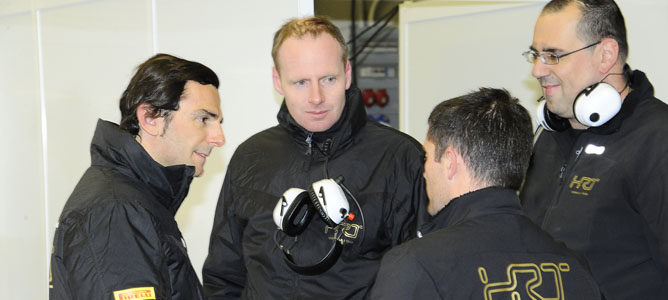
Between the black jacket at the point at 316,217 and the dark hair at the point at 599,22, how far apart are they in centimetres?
72

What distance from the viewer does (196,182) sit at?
11.7 ft

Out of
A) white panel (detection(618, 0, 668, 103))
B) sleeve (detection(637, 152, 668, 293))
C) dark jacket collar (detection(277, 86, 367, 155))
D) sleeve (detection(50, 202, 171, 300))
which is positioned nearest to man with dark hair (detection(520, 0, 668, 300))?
sleeve (detection(637, 152, 668, 293))

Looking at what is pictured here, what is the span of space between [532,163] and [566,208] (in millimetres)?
347

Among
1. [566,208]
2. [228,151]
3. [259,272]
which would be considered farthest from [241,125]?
[566,208]

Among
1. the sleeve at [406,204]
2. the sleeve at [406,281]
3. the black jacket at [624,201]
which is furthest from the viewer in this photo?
the sleeve at [406,204]

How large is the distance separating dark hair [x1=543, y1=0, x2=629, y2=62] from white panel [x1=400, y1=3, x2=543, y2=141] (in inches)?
51.2

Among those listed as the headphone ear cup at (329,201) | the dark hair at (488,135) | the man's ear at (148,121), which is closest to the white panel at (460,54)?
the headphone ear cup at (329,201)

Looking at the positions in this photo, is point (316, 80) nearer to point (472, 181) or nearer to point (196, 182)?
point (472, 181)

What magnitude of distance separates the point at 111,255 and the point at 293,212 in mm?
694

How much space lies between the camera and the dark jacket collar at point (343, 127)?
256 centimetres

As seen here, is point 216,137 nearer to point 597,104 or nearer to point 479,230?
point 479,230

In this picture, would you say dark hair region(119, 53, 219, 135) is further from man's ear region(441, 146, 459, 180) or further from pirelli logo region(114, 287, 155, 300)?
man's ear region(441, 146, 459, 180)

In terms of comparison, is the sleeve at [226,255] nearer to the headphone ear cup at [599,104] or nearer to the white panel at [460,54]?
the headphone ear cup at [599,104]

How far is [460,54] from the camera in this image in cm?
460
